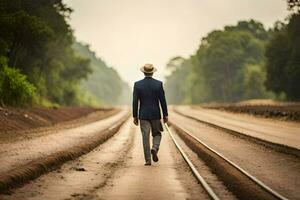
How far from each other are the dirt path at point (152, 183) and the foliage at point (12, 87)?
2244 centimetres

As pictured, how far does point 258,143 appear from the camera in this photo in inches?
794

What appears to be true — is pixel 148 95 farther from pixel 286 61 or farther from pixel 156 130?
pixel 286 61

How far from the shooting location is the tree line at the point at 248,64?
73331mm

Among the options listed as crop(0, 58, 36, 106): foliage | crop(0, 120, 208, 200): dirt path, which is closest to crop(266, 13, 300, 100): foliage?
crop(0, 58, 36, 106): foliage

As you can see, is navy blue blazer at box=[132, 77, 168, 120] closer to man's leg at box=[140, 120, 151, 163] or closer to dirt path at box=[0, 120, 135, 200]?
man's leg at box=[140, 120, 151, 163]

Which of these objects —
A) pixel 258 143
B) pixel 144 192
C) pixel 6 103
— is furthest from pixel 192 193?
pixel 6 103

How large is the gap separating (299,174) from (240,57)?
9799 cm

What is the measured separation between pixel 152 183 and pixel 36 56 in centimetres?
4476

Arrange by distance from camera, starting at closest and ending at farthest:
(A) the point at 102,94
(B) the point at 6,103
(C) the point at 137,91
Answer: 1. (C) the point at 137,91
2. (B) the point at 6,103
3. (A) the point at 102,94

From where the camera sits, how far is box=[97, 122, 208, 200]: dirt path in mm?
8578

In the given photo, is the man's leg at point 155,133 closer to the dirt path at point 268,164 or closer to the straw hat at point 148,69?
the straw hat at point 148,69

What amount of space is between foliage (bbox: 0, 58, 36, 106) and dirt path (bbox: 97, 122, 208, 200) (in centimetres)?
2244

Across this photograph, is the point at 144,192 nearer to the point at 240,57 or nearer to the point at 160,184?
the point at 160,184

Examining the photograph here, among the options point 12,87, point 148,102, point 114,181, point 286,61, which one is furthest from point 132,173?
point 286,61
